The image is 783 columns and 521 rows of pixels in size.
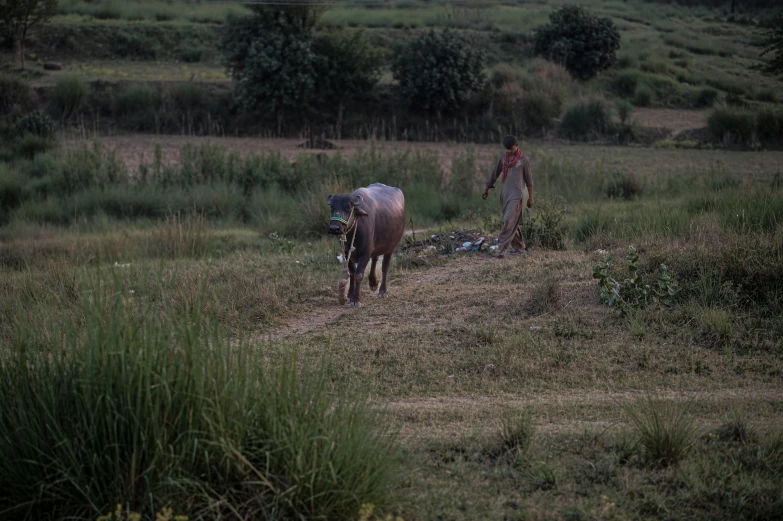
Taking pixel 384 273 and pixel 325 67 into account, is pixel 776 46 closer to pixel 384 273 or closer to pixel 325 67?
pixel 325 67

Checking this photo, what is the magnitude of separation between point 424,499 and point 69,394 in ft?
6.68

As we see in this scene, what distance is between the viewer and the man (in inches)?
428

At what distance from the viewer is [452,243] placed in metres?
11.7

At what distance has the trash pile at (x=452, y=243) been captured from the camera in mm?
11594

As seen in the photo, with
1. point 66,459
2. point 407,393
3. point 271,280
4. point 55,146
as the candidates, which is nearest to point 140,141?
point 55,146

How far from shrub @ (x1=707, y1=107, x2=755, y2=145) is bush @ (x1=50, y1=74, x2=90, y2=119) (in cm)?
2025

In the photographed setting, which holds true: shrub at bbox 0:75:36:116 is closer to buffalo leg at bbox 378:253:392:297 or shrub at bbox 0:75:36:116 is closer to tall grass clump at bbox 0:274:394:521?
buffalo leg at bbox 378:253:392:297

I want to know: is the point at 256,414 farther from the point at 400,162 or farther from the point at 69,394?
the point at 400,162

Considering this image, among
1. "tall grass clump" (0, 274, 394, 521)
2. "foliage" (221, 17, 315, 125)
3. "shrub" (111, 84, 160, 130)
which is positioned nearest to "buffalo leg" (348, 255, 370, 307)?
"tall grass clump" (0, 274, 394, 521)

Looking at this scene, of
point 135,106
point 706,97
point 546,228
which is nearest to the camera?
point 546,228

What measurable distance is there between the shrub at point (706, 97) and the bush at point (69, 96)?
21361 mm

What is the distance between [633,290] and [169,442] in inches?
223

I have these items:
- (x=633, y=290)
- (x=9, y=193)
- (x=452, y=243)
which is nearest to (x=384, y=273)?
(x=452, y=243)

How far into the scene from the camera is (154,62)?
32094 mm
